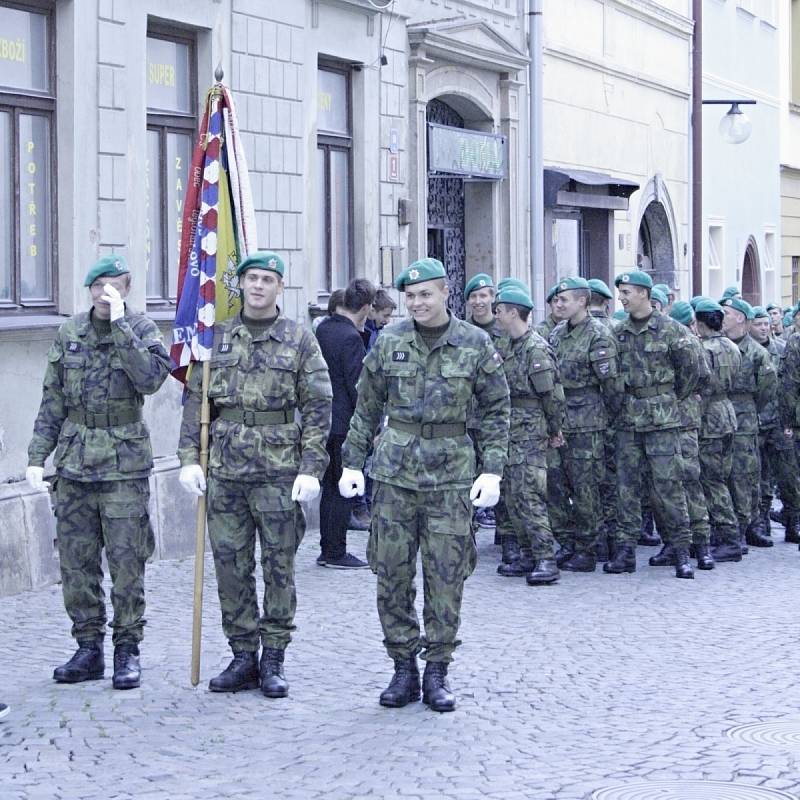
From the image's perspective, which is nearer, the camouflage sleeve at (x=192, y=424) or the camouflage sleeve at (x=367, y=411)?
the camouflage sleeve at (x=367, y=411)

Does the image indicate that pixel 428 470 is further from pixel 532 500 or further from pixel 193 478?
pixel 532 500

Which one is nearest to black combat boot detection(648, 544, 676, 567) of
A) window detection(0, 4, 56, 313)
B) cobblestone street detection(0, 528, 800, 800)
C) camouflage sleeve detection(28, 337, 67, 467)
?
cobblestone street detection(0, 528, 800, 800)

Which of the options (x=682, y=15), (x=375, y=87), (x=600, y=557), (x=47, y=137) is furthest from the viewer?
(x=682, y=15)

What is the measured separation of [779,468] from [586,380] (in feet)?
9.97

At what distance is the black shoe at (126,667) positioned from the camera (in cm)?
805

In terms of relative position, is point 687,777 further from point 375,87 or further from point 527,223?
point 527,223

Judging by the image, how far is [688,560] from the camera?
39.2 ft

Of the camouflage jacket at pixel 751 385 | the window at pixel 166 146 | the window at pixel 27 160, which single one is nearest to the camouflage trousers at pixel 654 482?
the camouflage jacket at pixel 751 385

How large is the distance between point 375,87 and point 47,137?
5.11m

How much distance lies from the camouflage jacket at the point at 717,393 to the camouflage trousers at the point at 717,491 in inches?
2.9

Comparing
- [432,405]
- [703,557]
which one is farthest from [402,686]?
[703,557]

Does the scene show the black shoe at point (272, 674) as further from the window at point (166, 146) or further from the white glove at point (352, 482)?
the window at point (166, 146)

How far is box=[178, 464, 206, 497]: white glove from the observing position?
8.02 m

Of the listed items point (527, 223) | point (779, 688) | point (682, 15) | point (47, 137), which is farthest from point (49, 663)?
point (682, 15)
